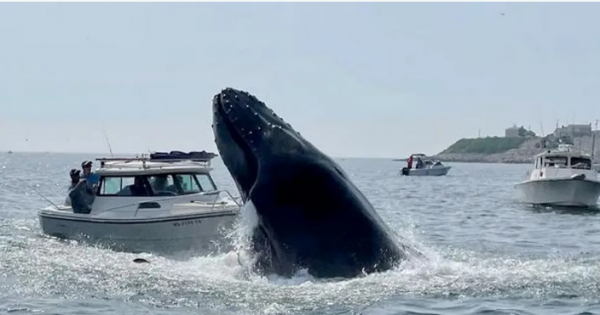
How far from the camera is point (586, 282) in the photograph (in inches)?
474

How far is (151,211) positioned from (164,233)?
2.52ft

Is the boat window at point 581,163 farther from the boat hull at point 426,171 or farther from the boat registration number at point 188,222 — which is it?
the boat hull at point 426,171

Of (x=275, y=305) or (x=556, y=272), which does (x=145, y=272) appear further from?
(x=556, y=272)

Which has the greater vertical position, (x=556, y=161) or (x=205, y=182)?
(x=556, y=161)

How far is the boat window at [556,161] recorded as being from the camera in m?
40.5

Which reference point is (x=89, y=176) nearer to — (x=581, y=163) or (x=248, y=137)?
(x=248, y=137)

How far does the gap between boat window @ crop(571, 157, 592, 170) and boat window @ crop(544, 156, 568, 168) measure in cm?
33

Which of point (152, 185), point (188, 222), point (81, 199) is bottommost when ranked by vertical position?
point (188, 222)

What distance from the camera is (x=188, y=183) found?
2311 centimetres

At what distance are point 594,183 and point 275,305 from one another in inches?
1206

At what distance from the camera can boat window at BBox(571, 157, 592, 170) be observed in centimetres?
4022

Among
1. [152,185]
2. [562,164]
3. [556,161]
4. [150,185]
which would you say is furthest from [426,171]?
[150,185]

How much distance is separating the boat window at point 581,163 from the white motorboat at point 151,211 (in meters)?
20.8

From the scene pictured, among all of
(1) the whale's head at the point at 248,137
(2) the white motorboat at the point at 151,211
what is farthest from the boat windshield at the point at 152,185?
(1) the whale's head at the point at 248,137
